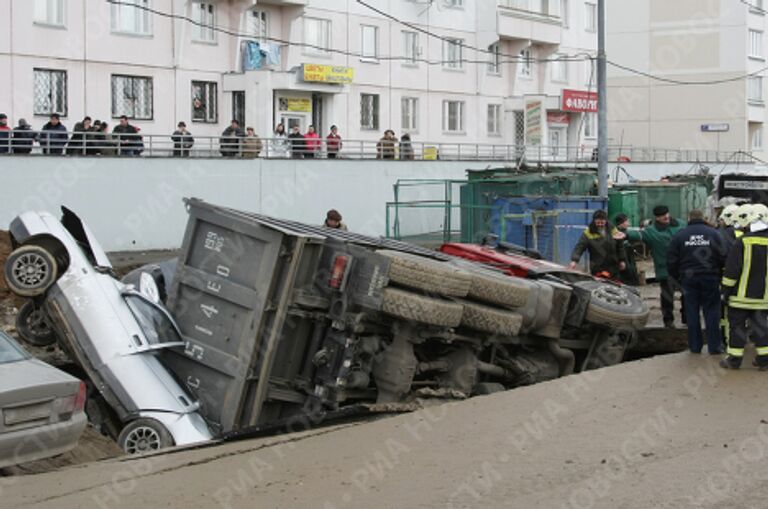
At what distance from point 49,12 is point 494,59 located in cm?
2034

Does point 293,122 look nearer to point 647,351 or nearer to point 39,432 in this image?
point 647,351

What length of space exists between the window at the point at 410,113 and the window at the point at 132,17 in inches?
448

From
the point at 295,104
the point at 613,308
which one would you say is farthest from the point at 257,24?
the point at 613,308

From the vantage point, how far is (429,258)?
10953mm

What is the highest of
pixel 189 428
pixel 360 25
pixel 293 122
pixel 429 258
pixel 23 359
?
pixel 360 25

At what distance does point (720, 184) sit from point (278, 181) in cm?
1055

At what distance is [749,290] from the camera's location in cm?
1103

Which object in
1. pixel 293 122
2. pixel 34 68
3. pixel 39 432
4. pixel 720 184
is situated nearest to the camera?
pixel 39 432

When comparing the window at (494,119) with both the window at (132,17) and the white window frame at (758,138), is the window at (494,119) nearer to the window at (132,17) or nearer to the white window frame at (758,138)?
the window at (132,17)

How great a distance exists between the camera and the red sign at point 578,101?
45406mm

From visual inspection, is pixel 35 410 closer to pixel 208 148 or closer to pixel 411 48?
pixel 208 148

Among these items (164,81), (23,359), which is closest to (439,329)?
(23,359)

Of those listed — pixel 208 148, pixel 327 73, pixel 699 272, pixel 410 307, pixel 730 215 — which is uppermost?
pixel 327 73

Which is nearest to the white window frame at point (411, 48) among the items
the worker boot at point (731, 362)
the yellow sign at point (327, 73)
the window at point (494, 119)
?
the yellow sign at point (327, 73)
